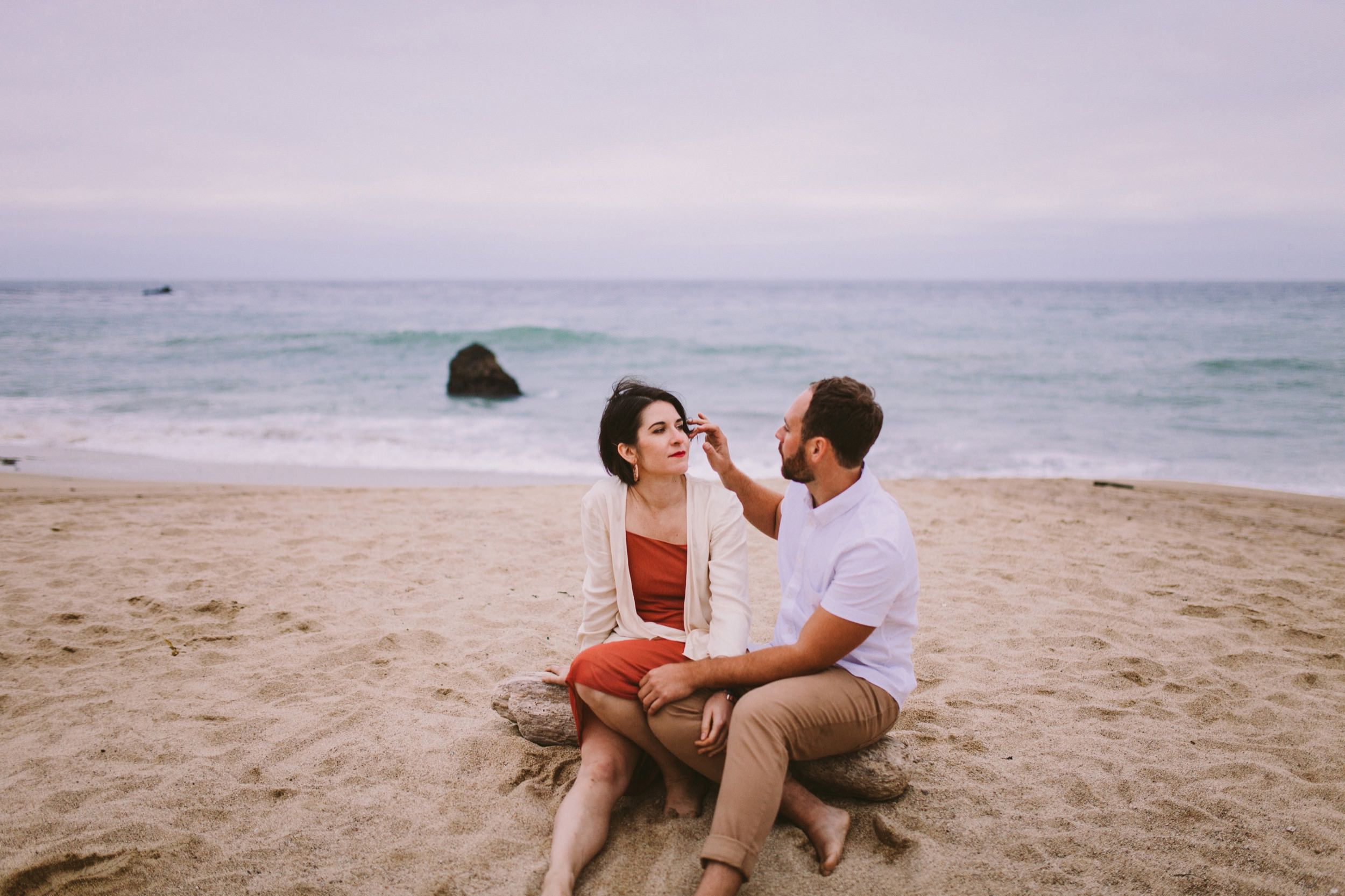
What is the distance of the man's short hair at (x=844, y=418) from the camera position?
272 centimetres

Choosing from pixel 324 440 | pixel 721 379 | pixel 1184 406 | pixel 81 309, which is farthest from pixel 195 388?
pixel 81 309

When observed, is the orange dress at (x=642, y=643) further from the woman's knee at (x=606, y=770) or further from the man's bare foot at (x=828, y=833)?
the man's bare foot at (x=828, y=833)

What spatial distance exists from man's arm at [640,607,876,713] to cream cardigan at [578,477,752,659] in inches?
7.3

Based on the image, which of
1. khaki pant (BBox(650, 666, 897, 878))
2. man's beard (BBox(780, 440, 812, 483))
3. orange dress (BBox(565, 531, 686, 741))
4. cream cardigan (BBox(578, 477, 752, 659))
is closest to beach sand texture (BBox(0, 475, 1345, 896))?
khaki pant (BBox(650, 666, 897, 878))

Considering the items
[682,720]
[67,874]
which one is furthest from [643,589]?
[67,874]

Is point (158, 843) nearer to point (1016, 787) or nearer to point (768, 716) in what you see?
point (768, 716)

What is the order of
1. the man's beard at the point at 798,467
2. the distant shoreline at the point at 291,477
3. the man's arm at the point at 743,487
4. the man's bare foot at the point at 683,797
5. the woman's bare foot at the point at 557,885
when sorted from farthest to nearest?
the distant shoreline at the point at 291,477 → the man's arm at the point at 743,487 → the man's bare foot at the point at 683,797 → the man's beard at the point at 798,467 → the woman's bare foot at the point at 557,885

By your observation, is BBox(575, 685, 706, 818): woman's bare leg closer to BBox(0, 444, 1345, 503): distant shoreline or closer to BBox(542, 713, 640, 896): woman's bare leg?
BBox(542, 713, 640, 896): woman's bare leg

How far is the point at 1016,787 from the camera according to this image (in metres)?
3.17

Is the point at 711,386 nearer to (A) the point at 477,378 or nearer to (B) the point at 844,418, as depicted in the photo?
(A) the point at 477,378

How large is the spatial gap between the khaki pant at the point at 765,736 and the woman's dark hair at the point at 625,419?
39.4 inches

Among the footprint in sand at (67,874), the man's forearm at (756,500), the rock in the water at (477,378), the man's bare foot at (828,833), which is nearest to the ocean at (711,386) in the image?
Result: the rock in the water at (477,378)

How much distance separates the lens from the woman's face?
3.08m

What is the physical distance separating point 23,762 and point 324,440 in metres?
9.86
